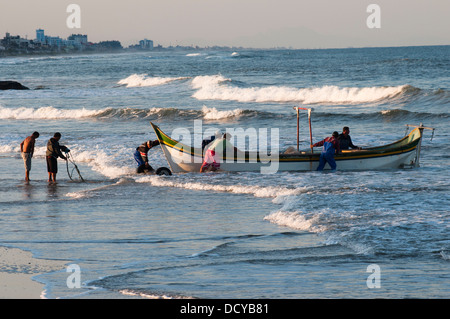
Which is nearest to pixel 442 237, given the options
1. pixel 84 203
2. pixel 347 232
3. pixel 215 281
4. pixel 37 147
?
pixel 347 232

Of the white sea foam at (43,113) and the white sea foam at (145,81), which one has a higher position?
the white sea foam at (145,81)

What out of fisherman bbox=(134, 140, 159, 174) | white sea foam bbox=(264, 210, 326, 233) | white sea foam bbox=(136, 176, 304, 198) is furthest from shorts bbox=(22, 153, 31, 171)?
white sea foam bbox=(264, 210, 326, 233)

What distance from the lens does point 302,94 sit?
43.2 meters

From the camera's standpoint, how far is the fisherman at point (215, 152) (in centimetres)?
1627

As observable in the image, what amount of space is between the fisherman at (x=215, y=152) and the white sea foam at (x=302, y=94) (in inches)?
1000

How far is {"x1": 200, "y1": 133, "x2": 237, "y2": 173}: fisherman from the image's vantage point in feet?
53.4

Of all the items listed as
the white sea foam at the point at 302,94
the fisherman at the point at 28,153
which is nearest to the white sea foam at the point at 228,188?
the fisherman at the point at 28,153

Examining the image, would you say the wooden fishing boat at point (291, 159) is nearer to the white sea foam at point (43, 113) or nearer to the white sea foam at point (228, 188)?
the white sea foam at point (228, 188)

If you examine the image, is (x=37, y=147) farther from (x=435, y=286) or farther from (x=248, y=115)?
(x=435, y=286)

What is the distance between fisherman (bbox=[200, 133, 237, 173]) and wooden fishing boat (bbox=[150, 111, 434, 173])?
107mm

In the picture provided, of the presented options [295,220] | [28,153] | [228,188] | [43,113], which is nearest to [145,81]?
[43,113]

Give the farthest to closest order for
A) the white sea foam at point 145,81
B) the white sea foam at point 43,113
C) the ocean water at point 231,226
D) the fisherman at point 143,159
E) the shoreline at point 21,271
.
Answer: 1. the white sea foam at point 145,81
2. the white sea foam at point 43,113
3. the fisherman at point 143,159
4. the ocean water at point 231,226
5. the shoreline at point 21,271

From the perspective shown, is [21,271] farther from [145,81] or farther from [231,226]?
[145,81]
